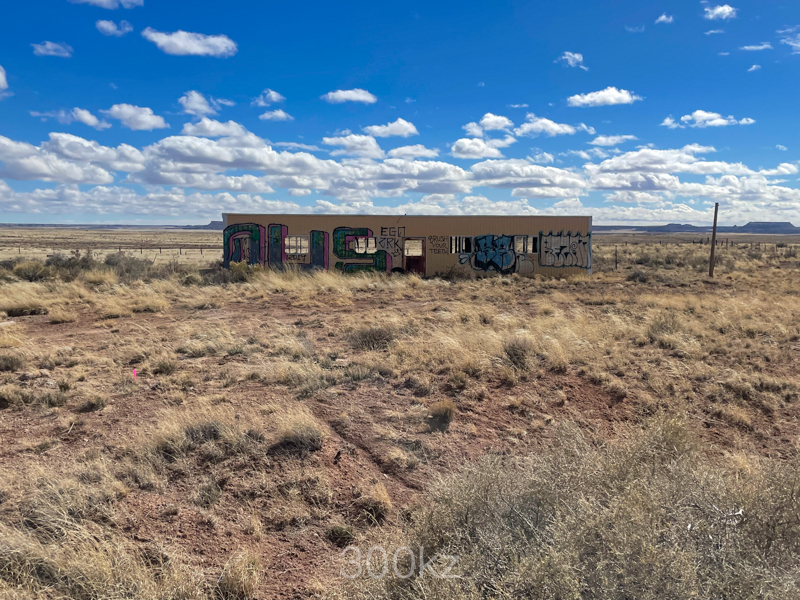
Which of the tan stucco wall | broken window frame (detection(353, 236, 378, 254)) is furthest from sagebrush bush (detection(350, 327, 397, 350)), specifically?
broken window frame (detection(353, 236, 378, 254))

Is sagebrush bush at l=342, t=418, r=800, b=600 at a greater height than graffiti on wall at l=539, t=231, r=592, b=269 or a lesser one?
lesser

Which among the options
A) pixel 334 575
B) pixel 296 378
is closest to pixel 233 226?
pixel 296 378

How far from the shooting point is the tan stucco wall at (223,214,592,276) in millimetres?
26484

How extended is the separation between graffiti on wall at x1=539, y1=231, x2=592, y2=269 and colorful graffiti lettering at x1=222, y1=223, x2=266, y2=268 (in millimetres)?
14416

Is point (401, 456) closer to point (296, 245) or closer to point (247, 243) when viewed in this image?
point (296, 245)

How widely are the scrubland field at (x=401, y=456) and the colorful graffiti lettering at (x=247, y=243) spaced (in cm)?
1321

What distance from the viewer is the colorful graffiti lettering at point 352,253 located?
26516 mm

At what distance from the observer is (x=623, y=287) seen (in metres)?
22.6

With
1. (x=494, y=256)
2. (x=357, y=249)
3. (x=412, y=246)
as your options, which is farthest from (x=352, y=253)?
(x=494, y=256)

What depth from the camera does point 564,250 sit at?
92.1 ft

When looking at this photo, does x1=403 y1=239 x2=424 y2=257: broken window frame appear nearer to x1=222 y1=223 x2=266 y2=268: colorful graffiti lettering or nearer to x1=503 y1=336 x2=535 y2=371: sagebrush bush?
x1=222 y1=223 x2=266 y2=268: colorful graffiti lettering

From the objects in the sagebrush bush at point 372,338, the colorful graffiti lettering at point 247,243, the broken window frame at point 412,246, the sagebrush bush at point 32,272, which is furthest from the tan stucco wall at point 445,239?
the sagebrush bush at point 372,338

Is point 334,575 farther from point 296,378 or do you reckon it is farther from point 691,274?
point 691,274

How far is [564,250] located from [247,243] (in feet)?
54.0
